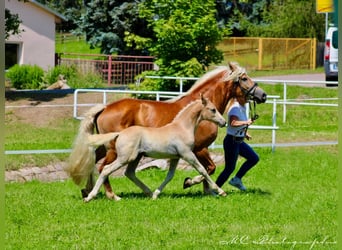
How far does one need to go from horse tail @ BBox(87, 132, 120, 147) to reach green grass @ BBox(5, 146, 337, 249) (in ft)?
2.49

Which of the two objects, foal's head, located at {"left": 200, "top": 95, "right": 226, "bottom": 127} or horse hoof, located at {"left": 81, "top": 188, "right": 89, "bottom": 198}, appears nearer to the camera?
foal's head, located at {"left": 200, "top": 95, "right": 226, "bottom": 127}


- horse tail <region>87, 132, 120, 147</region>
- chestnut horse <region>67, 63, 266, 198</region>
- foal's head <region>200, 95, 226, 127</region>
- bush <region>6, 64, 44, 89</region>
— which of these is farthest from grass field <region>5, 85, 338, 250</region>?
bush <region>6, 64, 44, 89</region>

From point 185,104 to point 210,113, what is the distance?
2.06 feet

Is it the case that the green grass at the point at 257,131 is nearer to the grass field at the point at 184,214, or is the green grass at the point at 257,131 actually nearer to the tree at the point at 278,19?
the grass field at the point at 184,214

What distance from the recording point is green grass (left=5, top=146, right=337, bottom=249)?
271 inches

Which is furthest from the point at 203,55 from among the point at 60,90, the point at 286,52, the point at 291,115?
the point at 286,52

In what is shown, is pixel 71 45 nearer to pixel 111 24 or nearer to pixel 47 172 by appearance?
pixel 111 24

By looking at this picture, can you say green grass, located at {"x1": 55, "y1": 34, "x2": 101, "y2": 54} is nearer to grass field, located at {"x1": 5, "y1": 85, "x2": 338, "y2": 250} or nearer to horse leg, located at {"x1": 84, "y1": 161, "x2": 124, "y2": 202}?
grass field, located at {"x1": 5, "y1": 85, "x2": 338, "y2": 250}

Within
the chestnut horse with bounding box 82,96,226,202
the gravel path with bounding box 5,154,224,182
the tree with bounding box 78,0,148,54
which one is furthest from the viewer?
the tree with bounding box 78,0,148,54

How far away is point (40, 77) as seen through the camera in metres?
33.4

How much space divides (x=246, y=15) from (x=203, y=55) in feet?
95.6

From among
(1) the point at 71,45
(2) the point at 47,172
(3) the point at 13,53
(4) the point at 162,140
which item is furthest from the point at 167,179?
(1) the point at 71,45

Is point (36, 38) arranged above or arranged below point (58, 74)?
above

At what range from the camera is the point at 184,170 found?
47.6 ft
